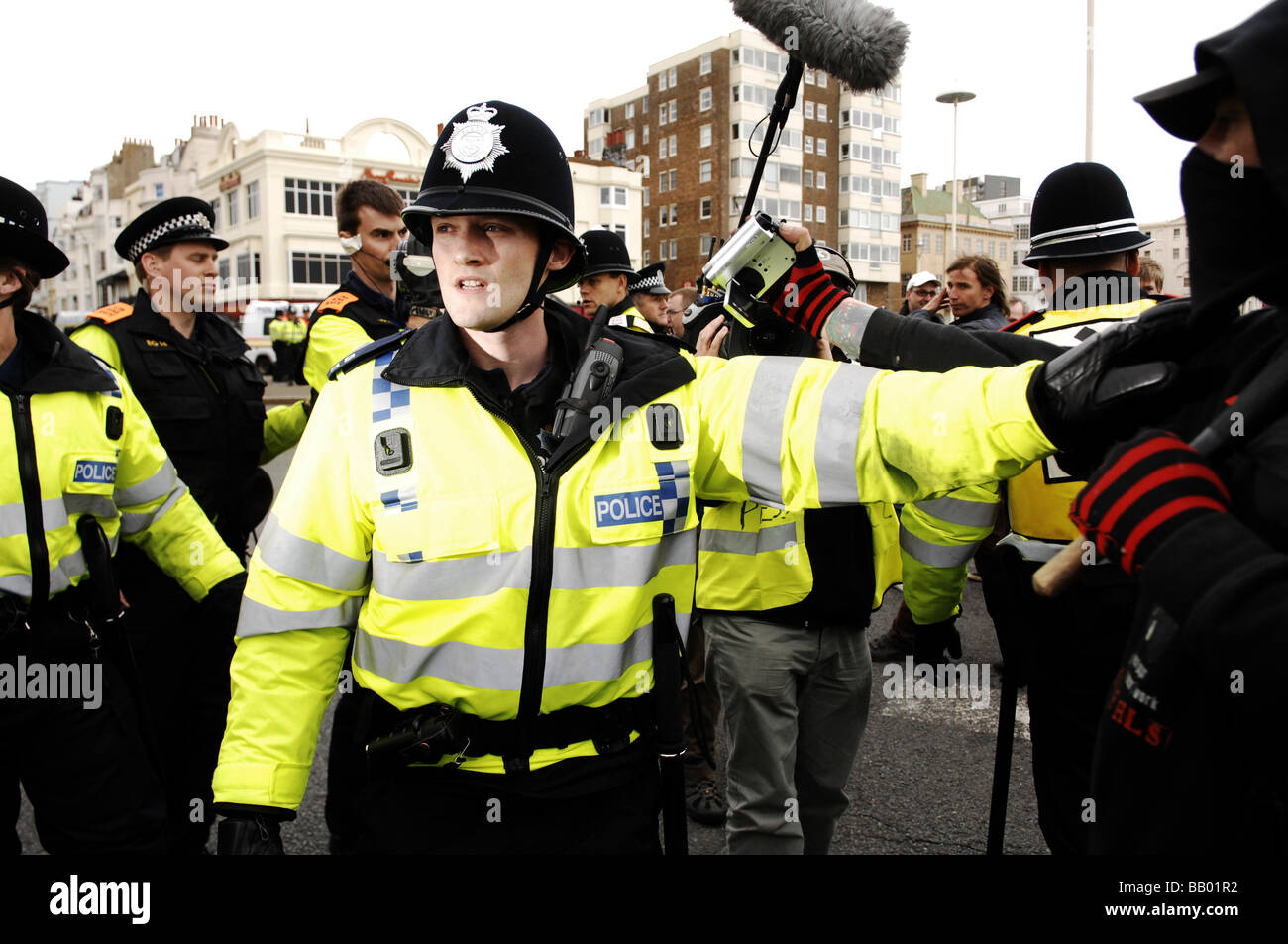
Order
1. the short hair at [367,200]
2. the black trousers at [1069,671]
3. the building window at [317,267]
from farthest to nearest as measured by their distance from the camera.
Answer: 1. the building window at [317,267]
2. the short hair at [367,200]
3. the black trousers at [1069,671]

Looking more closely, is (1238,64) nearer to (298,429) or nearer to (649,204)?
(298,429)

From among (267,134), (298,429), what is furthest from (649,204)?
(298,429)

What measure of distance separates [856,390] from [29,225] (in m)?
2.68

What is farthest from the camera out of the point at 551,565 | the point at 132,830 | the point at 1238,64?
the point at 132,830

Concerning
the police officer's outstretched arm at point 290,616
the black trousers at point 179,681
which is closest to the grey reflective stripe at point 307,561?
the police officer's outstretched arm at point 290,616

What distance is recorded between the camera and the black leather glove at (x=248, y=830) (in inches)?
73.0

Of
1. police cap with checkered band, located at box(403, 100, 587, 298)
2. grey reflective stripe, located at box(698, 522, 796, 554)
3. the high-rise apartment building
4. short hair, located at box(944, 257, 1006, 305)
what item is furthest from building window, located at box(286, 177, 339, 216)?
police cap with checkered band, located at box(403, 100, 587, 298)

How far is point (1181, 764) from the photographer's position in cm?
119

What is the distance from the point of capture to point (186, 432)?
4082 mm

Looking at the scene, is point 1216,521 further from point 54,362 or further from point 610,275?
point 610,275

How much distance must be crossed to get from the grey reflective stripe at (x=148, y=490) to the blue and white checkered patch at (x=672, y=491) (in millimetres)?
2039

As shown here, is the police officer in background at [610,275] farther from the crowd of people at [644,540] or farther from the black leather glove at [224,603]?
the black leather glove at [224,603]

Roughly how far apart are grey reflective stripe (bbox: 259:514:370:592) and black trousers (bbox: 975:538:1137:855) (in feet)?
5.92
